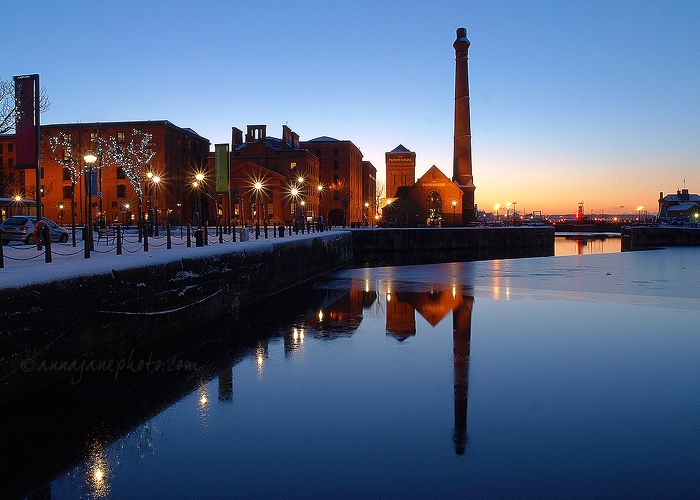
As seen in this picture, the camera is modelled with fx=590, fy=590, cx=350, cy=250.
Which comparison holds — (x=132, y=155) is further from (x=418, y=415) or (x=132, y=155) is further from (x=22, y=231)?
(x=418, y=415)

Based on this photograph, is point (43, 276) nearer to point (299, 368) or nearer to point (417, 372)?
point (299, 368)

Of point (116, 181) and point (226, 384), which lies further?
point (116, 181)

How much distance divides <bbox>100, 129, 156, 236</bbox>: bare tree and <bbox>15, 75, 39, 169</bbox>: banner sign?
4961 cm

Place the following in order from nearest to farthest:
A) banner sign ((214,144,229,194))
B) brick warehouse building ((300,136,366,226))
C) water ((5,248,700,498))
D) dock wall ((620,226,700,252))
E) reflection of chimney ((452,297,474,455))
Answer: water ((5,248,700,498)) → reflection of chimney ((452,297,474,455)) → banner sign ((214,144,229,194)) → dock wall ((620,226,700,252)) → brick warehouse building ((300,136,366,226))

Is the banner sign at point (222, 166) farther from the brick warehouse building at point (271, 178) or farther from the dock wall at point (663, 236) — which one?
the dock wall at point (663, 236)

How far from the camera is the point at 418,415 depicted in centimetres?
895

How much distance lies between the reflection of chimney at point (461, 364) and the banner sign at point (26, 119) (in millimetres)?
11600

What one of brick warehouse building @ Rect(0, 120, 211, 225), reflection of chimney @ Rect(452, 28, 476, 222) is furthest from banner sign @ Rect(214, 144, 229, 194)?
reflection of chimney @ Rect(452, 28, 476, 222)

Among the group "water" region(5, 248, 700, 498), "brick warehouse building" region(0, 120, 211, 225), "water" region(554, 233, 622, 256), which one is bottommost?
"water" region(5, 248, 700, 498)

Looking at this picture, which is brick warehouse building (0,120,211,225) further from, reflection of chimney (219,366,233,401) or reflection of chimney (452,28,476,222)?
reflection of chimney (219,366,233,401)

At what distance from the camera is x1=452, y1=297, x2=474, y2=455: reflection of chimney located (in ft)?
27.0

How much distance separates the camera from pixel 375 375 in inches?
445

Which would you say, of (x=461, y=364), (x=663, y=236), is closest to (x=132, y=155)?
(x=663, y=236)

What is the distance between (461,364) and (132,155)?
66521 millimetres
